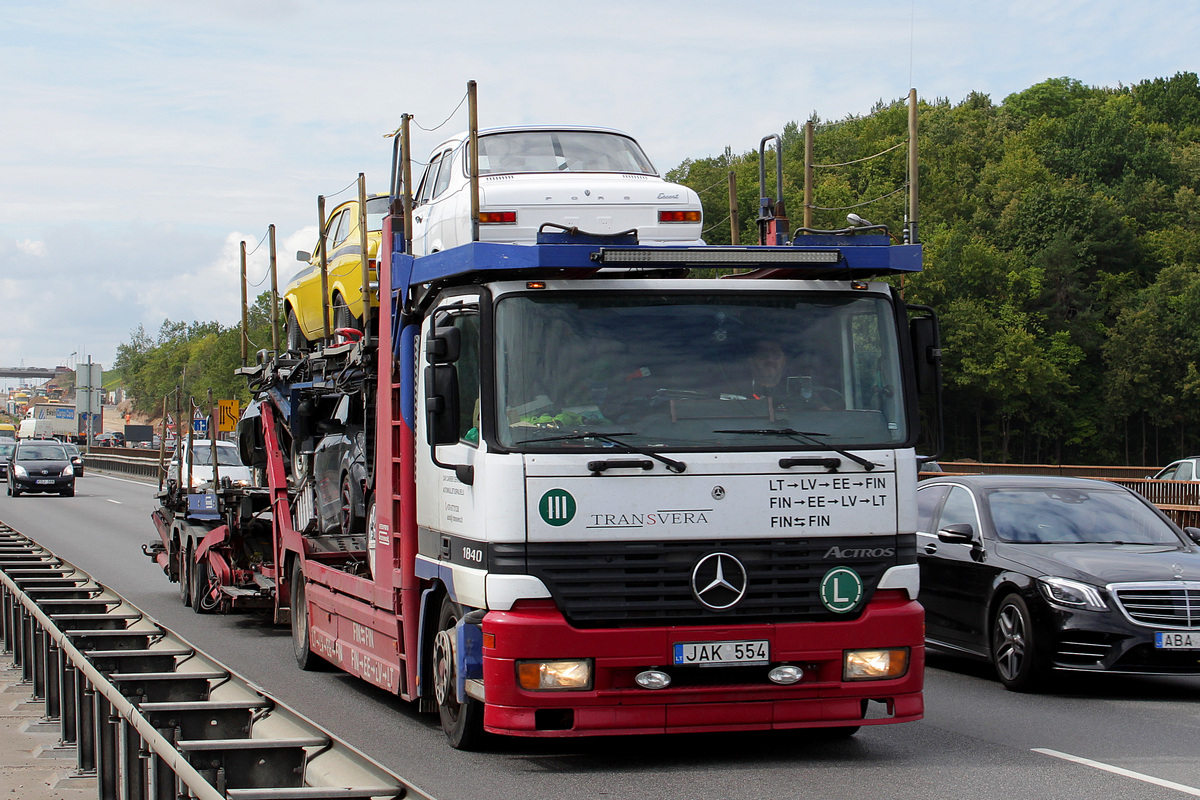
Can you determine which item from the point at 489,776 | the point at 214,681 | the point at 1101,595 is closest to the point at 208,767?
the point at 214,681

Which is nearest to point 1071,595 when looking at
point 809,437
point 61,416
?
point 809,437

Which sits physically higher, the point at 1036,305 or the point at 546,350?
the point at 1036,305

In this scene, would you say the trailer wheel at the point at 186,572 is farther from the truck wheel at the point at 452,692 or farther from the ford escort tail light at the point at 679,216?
the truck wheel at the point at 452,692

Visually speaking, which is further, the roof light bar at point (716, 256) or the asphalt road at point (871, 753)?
the roof light bar at point (716, 256)

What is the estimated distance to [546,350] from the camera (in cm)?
708

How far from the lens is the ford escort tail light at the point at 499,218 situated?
9.41m

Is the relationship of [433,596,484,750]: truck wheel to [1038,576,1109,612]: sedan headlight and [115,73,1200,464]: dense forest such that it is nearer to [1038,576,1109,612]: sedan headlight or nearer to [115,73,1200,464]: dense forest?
[1038,576,1109,612]: sedan headlight

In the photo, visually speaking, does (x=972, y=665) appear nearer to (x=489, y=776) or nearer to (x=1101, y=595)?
(x=1101, y=595)

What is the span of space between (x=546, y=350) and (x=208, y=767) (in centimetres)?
270

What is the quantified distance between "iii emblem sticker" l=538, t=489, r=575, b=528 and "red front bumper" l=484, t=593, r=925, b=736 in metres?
0.40

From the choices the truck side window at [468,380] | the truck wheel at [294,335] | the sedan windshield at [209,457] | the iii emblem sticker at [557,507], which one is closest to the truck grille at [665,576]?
the iii emblem sticker at [557,507]

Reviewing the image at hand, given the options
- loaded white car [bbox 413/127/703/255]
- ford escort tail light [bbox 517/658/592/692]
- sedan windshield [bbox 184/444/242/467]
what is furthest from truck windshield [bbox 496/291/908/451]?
sedan windshield [bbox 184/444/242/467]

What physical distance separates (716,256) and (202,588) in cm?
937

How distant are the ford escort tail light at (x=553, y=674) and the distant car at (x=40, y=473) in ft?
121
